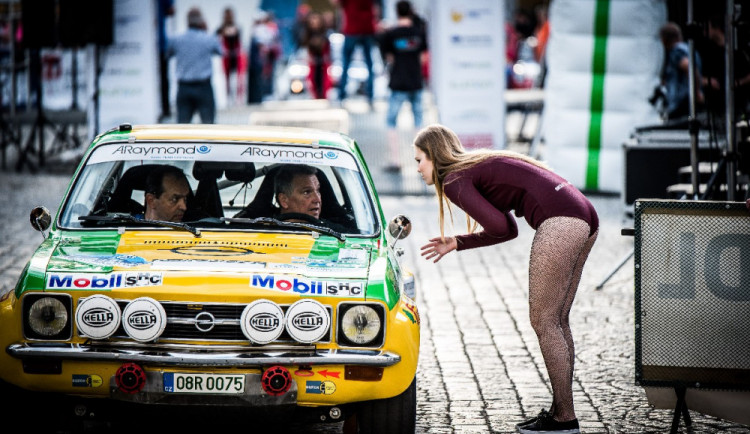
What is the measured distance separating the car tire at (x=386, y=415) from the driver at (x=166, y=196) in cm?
178

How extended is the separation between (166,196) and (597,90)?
33.2 ft

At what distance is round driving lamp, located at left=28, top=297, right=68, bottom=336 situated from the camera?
534 centimetres

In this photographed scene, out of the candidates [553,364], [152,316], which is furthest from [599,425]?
[152,316]

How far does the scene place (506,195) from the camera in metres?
5.88

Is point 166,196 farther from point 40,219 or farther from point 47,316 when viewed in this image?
point 47,316

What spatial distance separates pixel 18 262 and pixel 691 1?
20.8ft

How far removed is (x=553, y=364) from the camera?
19.2 feet

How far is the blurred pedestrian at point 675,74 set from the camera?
13914mm

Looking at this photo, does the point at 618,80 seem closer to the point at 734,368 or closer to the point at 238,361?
the point at 734,368

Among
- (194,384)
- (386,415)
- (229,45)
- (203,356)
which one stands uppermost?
(229,45)

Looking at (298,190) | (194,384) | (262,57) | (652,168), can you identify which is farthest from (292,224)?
(262,57)

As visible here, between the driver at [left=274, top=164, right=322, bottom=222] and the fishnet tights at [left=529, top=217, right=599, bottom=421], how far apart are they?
1395mm

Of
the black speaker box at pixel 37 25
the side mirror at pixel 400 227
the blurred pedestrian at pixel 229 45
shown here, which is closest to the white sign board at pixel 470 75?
the black speaker box at pixel 37 25

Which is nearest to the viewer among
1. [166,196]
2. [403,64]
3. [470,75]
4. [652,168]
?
[166,196]
